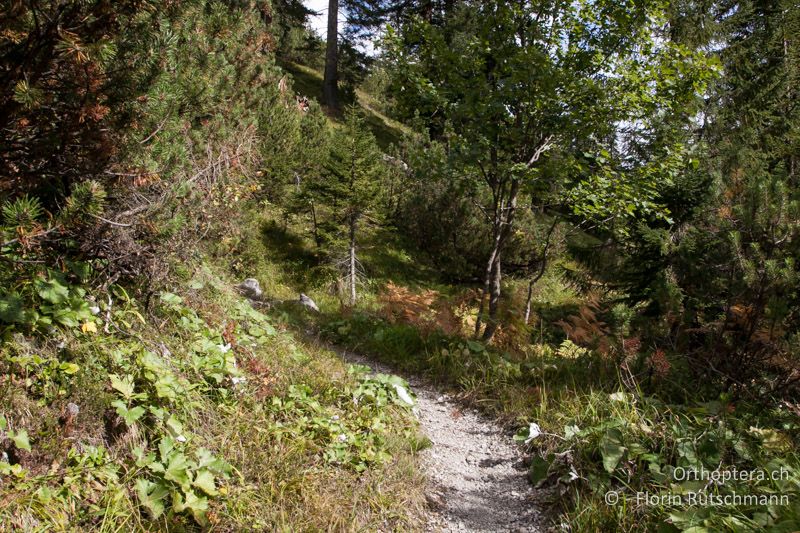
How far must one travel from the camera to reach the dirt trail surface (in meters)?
3.58

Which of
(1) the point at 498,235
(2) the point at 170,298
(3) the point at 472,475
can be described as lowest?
(3) the point at 472,475

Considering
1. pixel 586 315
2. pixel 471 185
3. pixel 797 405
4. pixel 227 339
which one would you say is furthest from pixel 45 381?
pixel 586 315

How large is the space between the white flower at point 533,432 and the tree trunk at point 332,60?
20812 millimetres

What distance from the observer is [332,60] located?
73.2ft

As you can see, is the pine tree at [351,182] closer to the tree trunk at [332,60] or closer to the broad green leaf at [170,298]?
the broad green leaf at [170,298]

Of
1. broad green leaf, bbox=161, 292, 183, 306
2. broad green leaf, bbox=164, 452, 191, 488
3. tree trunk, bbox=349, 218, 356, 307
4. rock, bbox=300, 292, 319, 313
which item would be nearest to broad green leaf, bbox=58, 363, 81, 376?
broad green leaf, bbox=164, 452, 191, 488

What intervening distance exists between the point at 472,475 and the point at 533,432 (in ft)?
2.44

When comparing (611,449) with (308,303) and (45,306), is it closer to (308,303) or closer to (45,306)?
(45,306)

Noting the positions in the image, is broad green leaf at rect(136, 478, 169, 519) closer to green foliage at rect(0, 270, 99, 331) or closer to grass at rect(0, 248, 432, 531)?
Answer: grass at rect(0, 248, 432, 531)

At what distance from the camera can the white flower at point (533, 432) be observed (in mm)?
4469

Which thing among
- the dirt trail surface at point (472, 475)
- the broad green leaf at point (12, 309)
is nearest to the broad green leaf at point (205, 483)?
the broad green leaf at point (12, 309)

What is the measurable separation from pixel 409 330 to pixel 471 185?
2548 mm

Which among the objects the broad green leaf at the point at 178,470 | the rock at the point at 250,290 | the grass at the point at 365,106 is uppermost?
the grass at the point at 365,106

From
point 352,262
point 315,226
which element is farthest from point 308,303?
point 315,226
